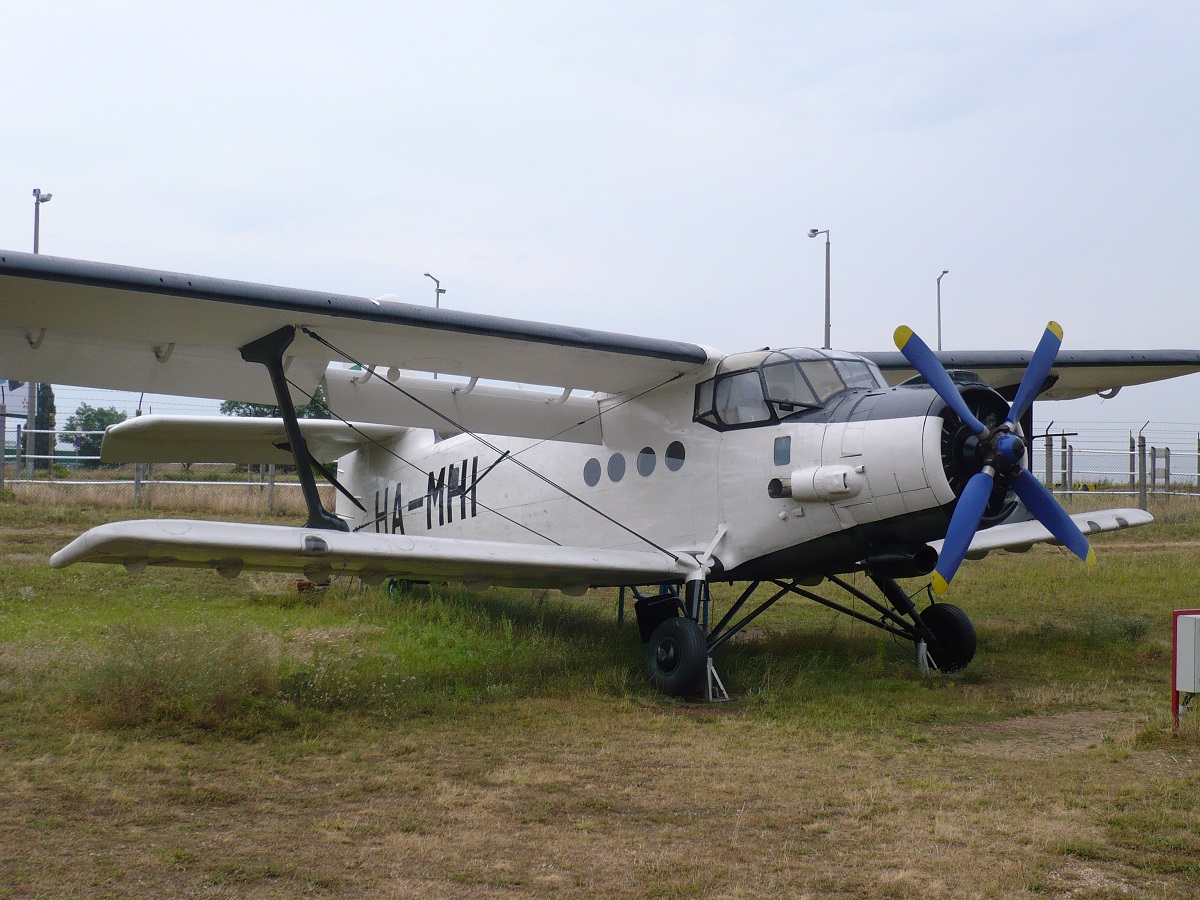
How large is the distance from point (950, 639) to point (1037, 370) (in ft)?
9.78

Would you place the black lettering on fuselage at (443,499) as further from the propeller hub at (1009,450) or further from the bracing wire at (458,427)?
the propeller hub at (1009,450)

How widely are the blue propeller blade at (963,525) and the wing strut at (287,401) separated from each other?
508 centimetres

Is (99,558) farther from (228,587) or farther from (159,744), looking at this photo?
(228,587)

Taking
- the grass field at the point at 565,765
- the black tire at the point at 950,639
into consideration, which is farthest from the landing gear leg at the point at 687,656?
the black tire at the point at 950,639

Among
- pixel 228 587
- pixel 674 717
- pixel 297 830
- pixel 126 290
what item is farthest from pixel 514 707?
pixel 228 587

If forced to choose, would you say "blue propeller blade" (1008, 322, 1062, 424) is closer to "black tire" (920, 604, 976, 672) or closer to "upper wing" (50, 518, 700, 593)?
"black tire" (920, 604, 976, 672)

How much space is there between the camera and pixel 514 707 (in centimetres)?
788

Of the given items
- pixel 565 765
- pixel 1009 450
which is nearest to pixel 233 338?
pixel 565 765

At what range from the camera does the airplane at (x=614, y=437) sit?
7.61 m

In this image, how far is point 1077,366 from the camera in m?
11.3

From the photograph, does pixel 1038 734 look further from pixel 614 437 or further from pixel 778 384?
pixel 614 437

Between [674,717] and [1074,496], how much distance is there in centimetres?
2298

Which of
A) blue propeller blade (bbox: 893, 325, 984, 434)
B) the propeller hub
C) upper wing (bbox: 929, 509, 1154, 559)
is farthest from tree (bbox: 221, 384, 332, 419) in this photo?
upper wing (bbox: 929, 509, 1154, 559)

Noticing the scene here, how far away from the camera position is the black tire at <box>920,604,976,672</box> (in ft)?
31.8
